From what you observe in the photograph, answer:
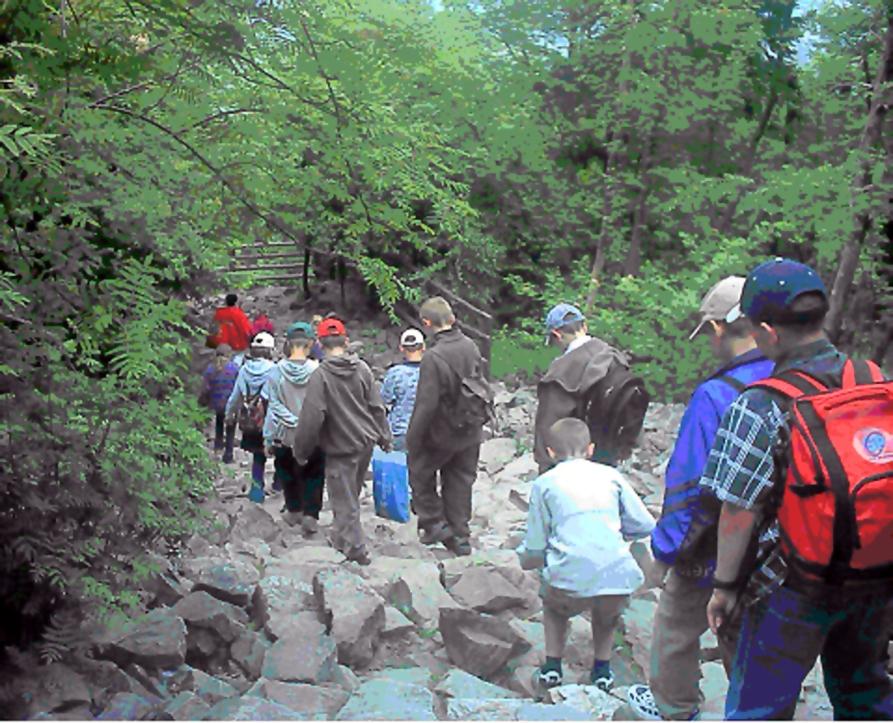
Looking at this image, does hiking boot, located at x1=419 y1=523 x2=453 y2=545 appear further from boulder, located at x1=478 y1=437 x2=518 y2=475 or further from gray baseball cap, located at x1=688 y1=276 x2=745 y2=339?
gray baseball cap, located at x1=688 y1=276 x2=745 y2=339

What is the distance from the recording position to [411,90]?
1972cm

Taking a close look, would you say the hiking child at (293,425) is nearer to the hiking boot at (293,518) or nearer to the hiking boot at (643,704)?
the hiking boot at (293,518)

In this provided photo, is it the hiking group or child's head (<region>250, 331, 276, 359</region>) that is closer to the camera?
the hiking group

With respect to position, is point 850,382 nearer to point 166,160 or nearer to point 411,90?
point 166,160

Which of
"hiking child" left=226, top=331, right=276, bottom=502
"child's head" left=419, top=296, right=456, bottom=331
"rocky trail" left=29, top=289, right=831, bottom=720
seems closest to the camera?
"rocky trail" left=29, top=289, right=831, bottom=720

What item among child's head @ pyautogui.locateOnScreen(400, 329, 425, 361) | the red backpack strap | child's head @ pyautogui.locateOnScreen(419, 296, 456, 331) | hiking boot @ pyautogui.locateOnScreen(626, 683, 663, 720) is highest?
the red backpack strap

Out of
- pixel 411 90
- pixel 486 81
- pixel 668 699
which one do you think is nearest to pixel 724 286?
pixel 668 699

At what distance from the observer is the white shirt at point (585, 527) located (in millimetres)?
4469

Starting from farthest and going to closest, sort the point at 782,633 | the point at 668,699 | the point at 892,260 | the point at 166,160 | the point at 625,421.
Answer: the point at 892,260 < the point at 625,421 < the point at 166,160 < the point at 668,699 < the point at 782,633

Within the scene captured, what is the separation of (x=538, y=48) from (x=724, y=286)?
62.7 feet

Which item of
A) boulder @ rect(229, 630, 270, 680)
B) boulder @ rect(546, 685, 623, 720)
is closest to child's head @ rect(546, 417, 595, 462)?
boulder @ rect(546, 685, 623, 720)

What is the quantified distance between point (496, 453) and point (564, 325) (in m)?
6.84

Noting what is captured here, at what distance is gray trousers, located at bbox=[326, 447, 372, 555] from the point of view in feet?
24.7

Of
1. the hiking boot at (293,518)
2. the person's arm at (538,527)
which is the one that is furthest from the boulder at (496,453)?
the person's arm at (538,527)
